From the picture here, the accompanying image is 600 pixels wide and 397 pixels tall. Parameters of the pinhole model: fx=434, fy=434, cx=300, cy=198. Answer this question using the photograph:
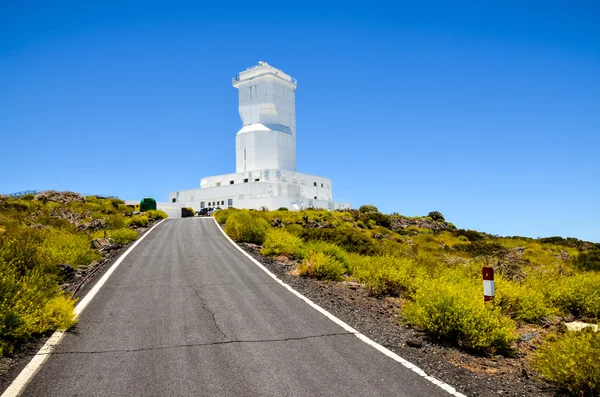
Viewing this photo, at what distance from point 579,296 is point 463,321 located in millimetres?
5976

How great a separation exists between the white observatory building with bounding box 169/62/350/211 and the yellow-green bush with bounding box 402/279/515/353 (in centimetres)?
5895

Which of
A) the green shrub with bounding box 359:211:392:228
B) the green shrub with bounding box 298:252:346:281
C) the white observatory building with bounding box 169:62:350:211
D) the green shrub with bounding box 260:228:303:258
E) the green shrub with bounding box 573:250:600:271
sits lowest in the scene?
the green shrub with bounding box 573:250:600:271

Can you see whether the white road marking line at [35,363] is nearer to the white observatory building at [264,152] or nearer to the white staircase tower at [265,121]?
the white observatory building at [264,152]

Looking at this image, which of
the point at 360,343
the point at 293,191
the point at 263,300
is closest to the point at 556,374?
the point at 360,343

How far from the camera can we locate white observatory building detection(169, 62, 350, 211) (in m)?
69.1

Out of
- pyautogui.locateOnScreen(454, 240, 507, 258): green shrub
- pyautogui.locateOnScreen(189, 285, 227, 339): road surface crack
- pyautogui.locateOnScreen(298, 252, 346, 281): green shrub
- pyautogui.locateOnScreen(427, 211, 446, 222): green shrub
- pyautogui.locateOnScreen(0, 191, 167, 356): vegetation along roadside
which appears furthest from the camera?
pyautogui.locateOnScreen(427, 211, 446, 222): green shrub

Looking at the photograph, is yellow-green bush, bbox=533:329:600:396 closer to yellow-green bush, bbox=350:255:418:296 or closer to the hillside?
the hillside

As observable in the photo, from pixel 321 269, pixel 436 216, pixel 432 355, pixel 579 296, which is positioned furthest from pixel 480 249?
pixel 436 216

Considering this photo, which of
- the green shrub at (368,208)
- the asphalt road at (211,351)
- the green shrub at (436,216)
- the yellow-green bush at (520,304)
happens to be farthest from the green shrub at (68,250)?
the green shrub at (436,216)

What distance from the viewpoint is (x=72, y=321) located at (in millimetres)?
7426

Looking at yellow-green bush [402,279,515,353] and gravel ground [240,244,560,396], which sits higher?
yellow-green bush [402,279,515,353]

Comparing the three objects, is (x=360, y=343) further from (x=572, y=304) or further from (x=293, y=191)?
(x=293, y=191)

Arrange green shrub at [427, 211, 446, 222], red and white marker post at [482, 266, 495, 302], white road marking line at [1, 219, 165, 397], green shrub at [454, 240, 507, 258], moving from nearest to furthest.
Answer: white road marking line at [1, 219, 165, 397], red and white marker post at [482, 266, 495, 302], green shrub at [454, 240, 507, 258], green shrub at [427, 211, 446, 222]

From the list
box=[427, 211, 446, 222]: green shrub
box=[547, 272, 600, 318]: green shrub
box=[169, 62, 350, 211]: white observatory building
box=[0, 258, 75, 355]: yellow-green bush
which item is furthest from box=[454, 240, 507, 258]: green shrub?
box=[169, 62, 350, 211]: white observatory building
